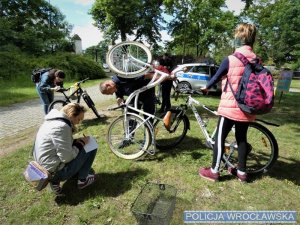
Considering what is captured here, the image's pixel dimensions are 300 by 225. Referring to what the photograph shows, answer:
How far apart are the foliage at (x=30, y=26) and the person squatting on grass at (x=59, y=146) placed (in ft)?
66.9

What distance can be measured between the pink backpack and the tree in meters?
32.4

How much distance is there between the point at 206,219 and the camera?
10.1ft

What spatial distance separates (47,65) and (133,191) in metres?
18.8

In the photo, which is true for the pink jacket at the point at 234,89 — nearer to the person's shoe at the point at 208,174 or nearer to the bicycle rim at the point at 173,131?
the person's shoe at the point at 208,174

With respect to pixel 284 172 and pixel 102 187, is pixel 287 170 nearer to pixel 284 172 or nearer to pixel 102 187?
pixel 284 172

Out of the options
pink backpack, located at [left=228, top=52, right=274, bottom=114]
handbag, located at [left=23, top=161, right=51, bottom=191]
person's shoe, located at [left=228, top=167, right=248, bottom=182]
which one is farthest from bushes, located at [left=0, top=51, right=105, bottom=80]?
pink backpack, located at [left=228, top=52, right=274, bottom=114]

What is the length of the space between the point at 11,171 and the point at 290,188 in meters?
4.29

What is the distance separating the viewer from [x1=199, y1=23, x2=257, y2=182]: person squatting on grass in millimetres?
3182

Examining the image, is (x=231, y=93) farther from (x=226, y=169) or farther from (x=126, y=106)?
(x=126, y=106)

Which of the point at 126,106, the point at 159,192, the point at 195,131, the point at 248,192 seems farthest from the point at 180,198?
the point at 195,131

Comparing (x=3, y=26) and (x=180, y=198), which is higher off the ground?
(x=3, y=26)

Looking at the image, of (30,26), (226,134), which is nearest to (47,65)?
(30,26)

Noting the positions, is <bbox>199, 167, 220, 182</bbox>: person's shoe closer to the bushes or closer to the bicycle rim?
the bicycle rim

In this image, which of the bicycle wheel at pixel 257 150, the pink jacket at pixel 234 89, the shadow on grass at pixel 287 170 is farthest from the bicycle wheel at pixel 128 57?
the shadow on grass at pixel 287 170
